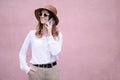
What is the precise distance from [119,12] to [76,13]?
0.57 m

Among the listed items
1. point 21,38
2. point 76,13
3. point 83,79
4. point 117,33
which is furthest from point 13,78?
point 117,33

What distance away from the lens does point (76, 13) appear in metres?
3.89

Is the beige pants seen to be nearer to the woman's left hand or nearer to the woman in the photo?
the woman

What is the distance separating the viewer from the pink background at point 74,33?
3.89 m

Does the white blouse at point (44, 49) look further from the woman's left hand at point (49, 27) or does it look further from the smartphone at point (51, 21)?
the smartphone at point (51, 21)

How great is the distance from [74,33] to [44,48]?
149cm

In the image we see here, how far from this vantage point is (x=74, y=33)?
3.89 metres

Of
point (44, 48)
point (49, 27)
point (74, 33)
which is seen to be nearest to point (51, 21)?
point (49, 27)

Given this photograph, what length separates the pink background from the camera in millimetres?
3891

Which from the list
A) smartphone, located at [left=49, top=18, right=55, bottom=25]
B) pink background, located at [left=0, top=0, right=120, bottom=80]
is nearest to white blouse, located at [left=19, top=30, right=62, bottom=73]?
smartphone, located at [left=49, top=18, right=55, bottom=25]

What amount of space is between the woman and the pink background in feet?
4.41

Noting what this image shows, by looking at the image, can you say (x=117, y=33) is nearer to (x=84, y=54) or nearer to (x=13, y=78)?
(x=84, y=54)

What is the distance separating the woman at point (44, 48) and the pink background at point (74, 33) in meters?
1.35

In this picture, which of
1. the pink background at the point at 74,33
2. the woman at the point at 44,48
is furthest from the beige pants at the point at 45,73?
the pink background at the point at 74,33
